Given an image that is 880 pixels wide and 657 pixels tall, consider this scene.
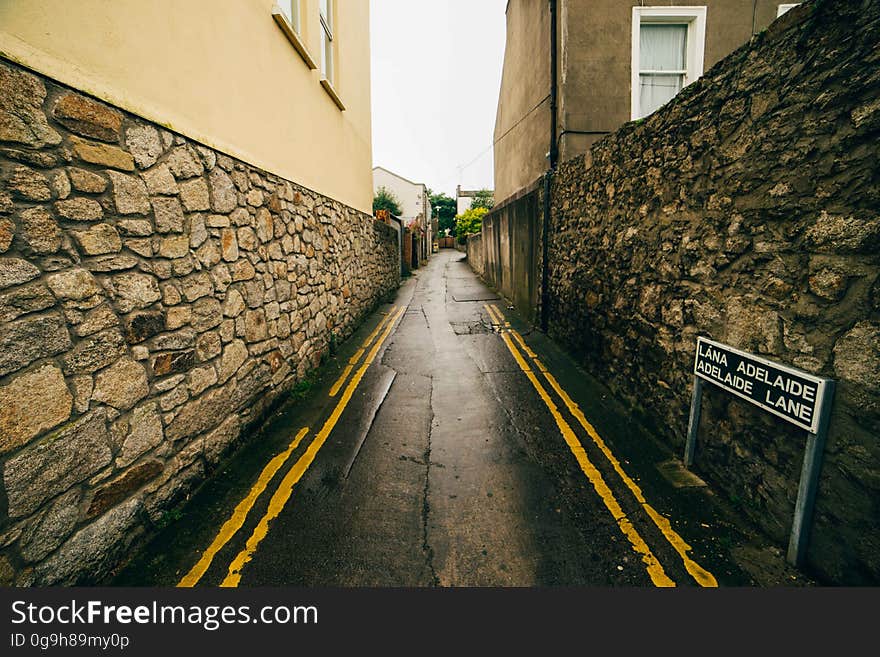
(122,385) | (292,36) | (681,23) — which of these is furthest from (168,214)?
(681,23)

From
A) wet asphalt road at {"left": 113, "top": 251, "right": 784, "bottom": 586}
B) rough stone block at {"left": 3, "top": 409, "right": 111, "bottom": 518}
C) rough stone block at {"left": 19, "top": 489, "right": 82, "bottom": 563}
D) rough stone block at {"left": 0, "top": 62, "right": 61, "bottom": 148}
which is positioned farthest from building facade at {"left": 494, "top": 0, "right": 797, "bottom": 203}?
rough stone block at {"left": 19, "top": 489, "right": 82, "bottom": 563}

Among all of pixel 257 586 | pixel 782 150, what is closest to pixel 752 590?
pixel 782 150

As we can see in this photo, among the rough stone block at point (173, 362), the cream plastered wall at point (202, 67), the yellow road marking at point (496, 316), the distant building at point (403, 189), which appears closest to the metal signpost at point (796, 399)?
the rough stone block at point (173, 362)

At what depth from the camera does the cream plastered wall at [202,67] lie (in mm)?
2202

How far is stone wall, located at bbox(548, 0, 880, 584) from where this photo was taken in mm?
2156

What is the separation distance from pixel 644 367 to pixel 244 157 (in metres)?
5.07

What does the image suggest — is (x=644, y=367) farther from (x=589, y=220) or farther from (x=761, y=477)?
(x=589, y=220)

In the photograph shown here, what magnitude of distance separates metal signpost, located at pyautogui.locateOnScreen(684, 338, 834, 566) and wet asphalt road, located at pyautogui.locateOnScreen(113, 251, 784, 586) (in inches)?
20.1

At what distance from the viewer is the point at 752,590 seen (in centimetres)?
234

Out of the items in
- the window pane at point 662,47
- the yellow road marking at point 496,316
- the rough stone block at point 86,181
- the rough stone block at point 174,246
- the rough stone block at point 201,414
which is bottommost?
the yellow road marking at point 496,316

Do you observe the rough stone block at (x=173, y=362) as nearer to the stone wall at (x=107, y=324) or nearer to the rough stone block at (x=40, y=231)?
the stone wall at (x=107, y=324)

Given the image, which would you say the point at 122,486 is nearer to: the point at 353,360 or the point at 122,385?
the point at 122,385

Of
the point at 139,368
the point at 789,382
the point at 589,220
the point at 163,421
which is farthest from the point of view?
the point at 589,220

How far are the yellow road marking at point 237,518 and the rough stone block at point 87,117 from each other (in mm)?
2840
